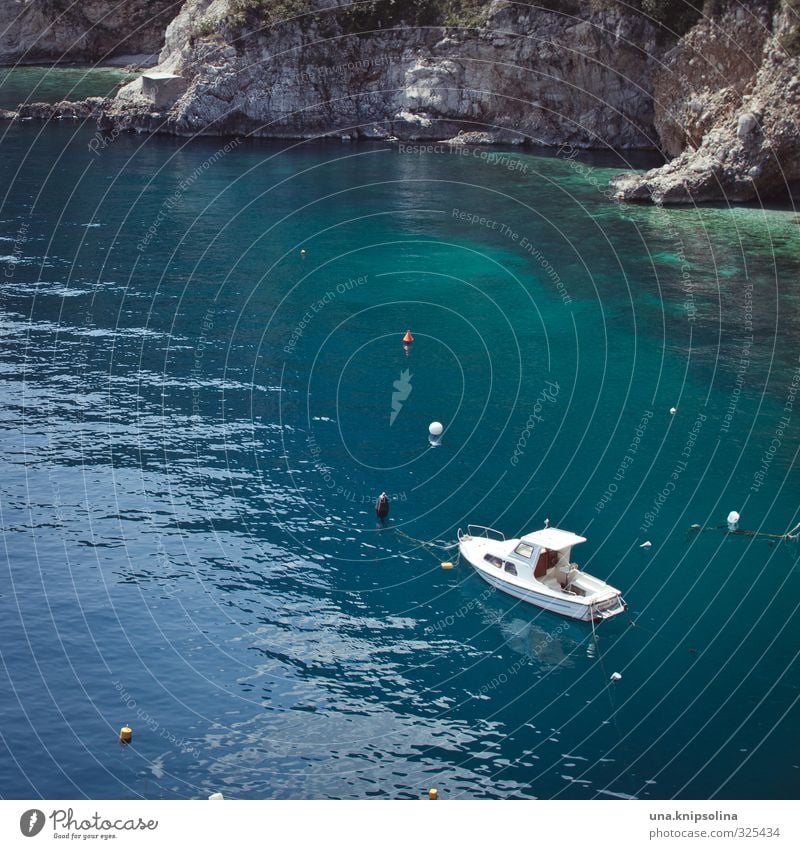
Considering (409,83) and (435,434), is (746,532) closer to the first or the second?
(435,434)

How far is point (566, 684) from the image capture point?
3953 cm

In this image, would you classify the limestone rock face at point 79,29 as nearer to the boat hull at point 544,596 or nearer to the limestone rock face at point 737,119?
the limestone rock face at point 737,119

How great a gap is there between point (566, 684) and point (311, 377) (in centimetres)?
2871

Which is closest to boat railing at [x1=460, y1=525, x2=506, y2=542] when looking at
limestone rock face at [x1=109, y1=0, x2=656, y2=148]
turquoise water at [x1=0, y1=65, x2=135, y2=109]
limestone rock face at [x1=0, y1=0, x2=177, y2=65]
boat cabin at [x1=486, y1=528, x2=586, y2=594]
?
boat cabin at [x1=486, y1=528, x2=586, y2=594]

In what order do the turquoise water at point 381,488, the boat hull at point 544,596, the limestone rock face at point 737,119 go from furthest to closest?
the limestone rock face at point 737,119 < the boat hull at point 544,596 < the turquoise water at point 381,488

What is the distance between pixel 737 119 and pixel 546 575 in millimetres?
64276

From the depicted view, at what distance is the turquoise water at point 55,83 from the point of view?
5027 inches

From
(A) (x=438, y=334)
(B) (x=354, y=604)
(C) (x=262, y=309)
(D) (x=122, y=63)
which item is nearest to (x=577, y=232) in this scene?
(A) (x=438, y=334)

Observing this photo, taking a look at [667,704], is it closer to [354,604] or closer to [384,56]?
[354,604]

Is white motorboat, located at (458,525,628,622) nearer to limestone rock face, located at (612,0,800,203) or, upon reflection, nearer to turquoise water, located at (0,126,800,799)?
turquoise water, located at (0,126,800,799)

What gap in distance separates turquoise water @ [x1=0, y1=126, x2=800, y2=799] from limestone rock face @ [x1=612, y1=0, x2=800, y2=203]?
5241 millimetres

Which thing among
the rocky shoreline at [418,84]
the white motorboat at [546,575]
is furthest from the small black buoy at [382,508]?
the rocky shoreline at [418,84]

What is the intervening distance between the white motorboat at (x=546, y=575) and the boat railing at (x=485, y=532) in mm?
1564

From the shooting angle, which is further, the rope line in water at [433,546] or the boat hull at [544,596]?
the rope line in water at [433,546]
